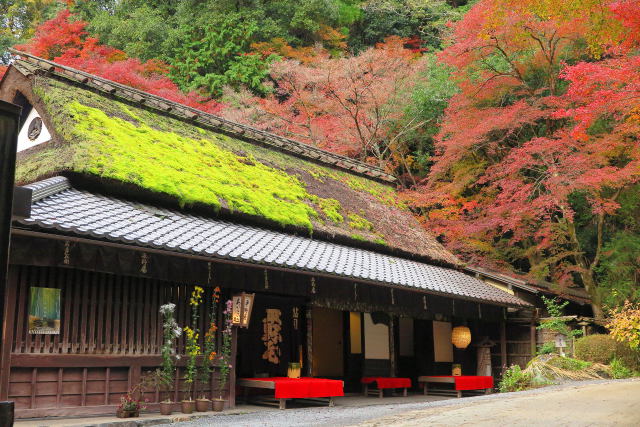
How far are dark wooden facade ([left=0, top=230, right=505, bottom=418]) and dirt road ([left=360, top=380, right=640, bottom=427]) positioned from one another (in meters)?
3.42

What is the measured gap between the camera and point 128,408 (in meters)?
7.68

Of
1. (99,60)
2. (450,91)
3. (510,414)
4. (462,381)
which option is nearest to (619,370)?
(462,381)

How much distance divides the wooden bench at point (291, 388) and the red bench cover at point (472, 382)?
168 inches

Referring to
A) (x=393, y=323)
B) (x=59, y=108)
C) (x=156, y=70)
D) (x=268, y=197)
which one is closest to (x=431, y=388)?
(x=393, y=323)

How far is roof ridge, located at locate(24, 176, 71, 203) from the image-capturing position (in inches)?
316

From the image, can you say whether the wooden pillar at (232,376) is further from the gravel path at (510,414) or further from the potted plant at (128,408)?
the potted plant at (128,408)

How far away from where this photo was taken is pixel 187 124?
13953 mm

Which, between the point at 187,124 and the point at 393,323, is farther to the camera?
the point at 393,323

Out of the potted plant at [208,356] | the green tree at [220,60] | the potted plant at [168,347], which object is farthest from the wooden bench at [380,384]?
the green tree at [220,60]

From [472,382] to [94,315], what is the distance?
9.59 m

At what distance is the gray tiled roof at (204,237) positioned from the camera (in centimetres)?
763

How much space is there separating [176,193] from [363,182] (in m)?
9.22

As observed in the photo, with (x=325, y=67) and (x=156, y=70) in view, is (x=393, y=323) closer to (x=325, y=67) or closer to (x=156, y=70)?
(x=325, y=67)

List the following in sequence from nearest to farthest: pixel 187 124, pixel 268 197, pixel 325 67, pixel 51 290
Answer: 1. pixel 51 290
2. pixel 268 197
3. pixel 187 124
4. pixel 325 67
